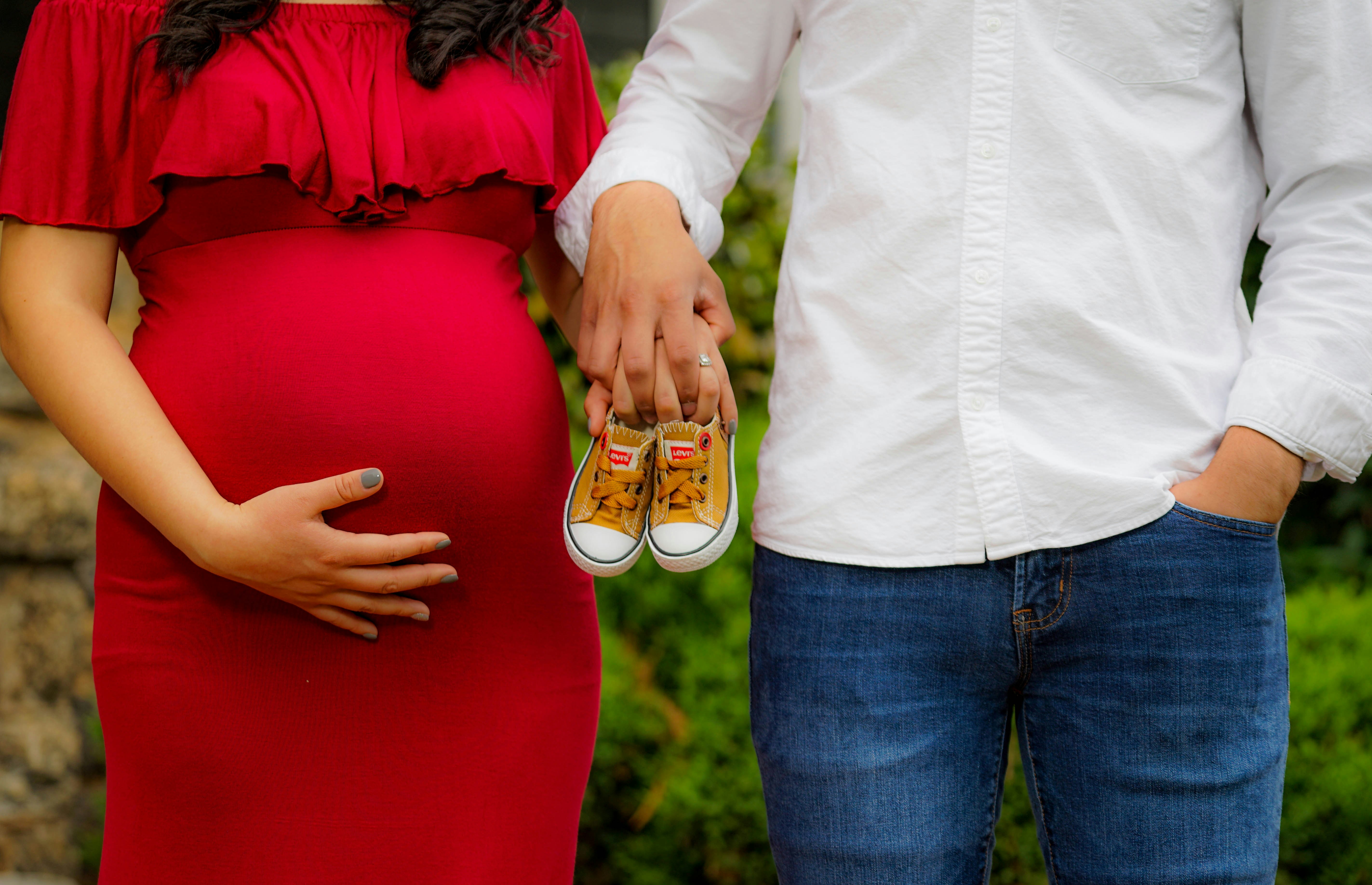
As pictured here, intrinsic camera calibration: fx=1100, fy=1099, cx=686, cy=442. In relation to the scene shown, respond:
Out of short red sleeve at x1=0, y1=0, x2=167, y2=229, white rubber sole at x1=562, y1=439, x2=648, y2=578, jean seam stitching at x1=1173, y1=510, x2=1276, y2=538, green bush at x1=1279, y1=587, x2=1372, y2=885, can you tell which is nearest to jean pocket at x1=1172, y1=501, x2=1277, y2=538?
jean seam stitching at x1=1173, y1=510, x2=1276, y2=538

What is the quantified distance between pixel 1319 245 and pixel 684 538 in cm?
80

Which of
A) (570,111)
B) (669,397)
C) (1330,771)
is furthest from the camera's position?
(1330,771)

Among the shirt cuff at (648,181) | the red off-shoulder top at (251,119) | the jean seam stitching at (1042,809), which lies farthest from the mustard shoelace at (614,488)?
the jean seam stitching at (1042,809)

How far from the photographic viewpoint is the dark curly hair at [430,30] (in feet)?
4.46

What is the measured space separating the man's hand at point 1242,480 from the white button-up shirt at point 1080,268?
0.02 metres

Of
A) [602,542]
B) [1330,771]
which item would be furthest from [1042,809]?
[1330,771]

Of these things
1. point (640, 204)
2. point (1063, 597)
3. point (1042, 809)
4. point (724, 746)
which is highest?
point (640, 204)

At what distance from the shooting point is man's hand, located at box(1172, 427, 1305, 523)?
47.0 inches

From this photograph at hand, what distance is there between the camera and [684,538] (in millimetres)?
1327

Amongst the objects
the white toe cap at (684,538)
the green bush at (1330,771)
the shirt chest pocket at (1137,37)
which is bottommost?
the green bush at (1330,771)

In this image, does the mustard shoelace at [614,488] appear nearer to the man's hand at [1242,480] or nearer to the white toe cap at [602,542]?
the white toe cap at [602,542]

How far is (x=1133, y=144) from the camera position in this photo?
4.01ft

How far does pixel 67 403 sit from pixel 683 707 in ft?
5.87

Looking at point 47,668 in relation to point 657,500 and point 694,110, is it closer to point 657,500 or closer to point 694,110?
point 657,500
